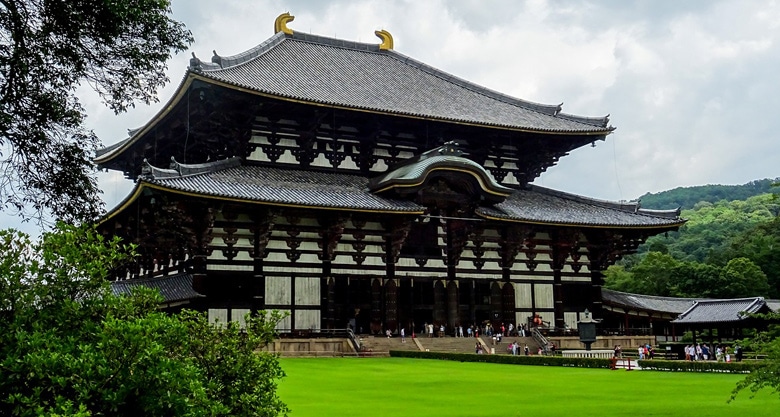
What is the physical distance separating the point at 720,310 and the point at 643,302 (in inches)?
333

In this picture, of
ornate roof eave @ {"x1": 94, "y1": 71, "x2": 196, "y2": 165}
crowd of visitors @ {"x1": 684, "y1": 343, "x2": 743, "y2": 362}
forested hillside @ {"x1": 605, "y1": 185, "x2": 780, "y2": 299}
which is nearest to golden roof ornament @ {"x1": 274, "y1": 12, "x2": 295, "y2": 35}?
ornate roof eave @ {"x1": 94, "y1": 71, "x2": 196, "y2": 165}

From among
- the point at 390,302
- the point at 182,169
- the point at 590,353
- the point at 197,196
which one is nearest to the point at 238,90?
the point at 182,169

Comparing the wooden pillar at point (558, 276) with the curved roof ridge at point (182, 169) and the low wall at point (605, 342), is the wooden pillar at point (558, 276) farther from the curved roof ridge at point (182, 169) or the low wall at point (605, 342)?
the curved roof ridge at point (182, 169)

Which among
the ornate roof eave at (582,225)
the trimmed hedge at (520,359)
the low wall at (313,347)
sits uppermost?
the ornate roof eave at (582,225)

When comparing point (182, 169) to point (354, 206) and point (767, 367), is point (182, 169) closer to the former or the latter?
point (354, 206)

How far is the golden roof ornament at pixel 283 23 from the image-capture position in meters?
50.9

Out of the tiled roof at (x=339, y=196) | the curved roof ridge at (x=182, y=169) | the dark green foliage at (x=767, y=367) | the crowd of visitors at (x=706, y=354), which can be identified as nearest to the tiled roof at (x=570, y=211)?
the tiled roof at (x=339, y=196)

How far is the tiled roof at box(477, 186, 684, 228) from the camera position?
42.3 meters

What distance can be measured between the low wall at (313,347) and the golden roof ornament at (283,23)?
22970mm

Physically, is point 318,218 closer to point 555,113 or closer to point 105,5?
point 555,113

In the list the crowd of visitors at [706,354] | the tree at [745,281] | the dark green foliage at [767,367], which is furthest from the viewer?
the tree at [745,281]

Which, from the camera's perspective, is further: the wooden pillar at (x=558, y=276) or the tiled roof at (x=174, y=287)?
the wooden pillar at (x=558, y=276)

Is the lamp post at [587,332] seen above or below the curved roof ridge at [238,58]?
below

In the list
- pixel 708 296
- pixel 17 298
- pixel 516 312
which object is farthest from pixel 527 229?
pixel 708 296
